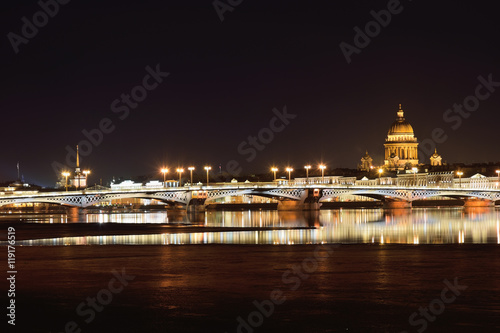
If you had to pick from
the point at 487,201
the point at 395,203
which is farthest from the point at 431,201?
the point at 395,203

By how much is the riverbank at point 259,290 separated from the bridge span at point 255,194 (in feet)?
220

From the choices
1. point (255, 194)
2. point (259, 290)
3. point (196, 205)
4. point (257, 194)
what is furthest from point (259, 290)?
point (257, 194)

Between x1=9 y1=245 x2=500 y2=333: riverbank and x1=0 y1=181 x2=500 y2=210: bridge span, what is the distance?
67.0m

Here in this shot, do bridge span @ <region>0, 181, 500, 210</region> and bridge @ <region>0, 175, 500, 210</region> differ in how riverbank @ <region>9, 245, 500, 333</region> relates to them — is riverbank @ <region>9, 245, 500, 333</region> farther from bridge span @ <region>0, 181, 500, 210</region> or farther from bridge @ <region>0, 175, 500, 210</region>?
bridge span @ <region>0, 181, 500, 210</region>

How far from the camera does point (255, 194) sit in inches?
4537

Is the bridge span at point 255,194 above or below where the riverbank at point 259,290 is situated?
above

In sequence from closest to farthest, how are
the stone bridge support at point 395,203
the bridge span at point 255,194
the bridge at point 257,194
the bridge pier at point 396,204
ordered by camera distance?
the bridge span at point 255,194 → the bridge at point 257,194 → the bridge pier at point 396,204 → the stone bridge support at point 395,203

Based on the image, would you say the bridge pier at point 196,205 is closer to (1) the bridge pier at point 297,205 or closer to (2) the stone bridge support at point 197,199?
(2) the stone bridge support at point 197,199

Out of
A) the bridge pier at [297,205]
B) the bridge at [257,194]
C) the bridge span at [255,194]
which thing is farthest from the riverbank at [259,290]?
the bridge pier at [297,205]

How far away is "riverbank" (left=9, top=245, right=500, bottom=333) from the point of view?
17.1 m

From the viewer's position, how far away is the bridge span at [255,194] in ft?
334

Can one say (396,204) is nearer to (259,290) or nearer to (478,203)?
(478,203)

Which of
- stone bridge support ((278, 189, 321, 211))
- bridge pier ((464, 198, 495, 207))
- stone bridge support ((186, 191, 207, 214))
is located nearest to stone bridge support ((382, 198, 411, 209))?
bridge pier ((464, 198, 495, 207))

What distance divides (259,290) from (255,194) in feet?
308
